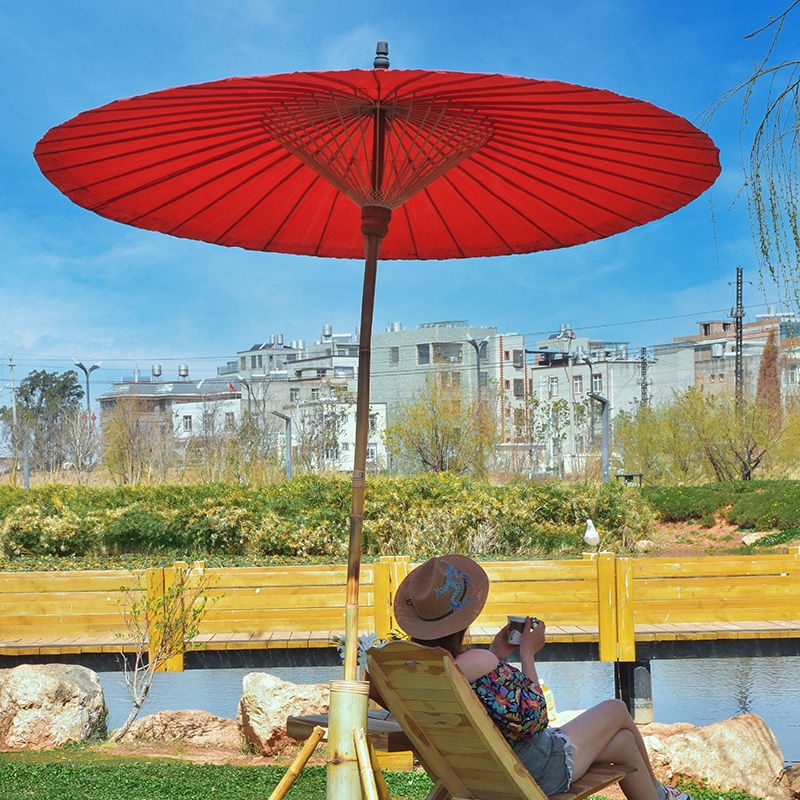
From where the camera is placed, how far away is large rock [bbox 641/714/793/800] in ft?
21.4

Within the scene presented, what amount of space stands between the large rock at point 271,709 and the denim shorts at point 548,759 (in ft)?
12.0

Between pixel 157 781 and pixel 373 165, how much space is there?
382cm

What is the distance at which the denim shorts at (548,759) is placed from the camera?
12.3ft

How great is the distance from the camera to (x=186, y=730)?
8062 mm

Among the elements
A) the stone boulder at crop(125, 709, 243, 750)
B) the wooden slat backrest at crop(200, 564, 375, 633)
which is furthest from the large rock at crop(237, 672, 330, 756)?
the wooden slat backrest at crop(200, 564, 375, 633)

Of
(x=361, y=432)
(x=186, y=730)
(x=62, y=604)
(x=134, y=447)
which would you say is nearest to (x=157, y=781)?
(x=186, y=730)

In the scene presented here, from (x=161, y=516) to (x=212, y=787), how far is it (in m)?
12.6

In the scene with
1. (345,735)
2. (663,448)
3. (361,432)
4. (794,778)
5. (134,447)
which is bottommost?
(794,778)

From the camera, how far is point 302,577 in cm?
945

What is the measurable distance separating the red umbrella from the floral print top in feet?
1.53

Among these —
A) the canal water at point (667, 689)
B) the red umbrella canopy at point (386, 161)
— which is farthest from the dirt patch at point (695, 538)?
the red umbrella canopy at point (386, 161)

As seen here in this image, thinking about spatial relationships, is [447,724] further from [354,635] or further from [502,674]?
[354,635]

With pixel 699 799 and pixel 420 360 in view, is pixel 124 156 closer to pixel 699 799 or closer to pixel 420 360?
pixel 699 799

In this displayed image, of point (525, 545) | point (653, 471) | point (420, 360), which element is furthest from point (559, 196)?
point (420, 360)
